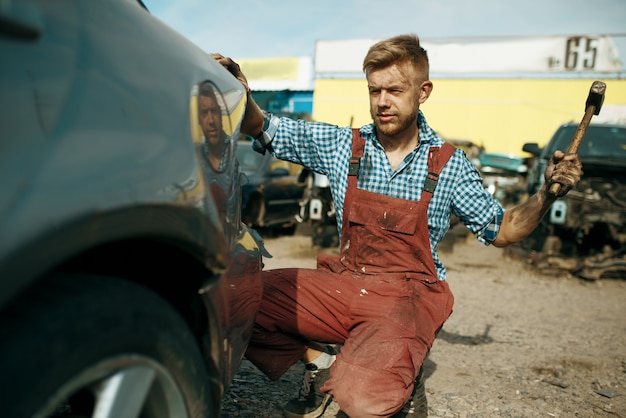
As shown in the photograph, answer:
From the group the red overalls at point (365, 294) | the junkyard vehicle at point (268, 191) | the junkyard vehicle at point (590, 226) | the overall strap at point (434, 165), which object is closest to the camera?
the red overalls at point (365, 294)

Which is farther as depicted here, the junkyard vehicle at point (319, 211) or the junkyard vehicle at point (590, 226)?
the junkyard vehicle at point (319, 211)

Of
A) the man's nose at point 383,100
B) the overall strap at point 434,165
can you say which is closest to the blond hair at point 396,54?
A: the man's nose at point 383,100

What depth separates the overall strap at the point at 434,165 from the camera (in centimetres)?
242

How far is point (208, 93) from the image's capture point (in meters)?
1.36

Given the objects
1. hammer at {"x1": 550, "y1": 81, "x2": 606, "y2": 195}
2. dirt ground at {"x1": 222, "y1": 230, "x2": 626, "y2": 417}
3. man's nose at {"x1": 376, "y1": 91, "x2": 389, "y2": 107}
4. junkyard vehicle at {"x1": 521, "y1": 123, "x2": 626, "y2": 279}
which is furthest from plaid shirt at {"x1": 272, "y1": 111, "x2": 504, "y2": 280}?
junkyard vehicle at {"x1": 521, "y1": 123, "x2": 626, "y2": 279}

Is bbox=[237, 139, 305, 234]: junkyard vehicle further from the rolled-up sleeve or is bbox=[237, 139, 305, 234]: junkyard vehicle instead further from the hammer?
the hammer

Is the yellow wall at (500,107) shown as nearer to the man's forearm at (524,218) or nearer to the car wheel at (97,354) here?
the man's forearm at (524,218)

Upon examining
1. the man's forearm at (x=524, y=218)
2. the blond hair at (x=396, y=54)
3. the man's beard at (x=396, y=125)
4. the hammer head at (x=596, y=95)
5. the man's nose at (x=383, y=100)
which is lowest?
the man's forearm at (x=524, y=218)

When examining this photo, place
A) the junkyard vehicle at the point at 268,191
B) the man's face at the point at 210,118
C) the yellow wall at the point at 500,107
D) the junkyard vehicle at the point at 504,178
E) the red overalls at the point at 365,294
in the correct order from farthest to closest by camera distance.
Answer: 1. the yellow wall at the point at 500,107
2. the junkyard vehicle at the point at 504,178
3. the junkyard vehicle at the point at 268,191
4. the red overalls at the point at 365,294
5. the man's face at the point at 210,118

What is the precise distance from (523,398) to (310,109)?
72.4 ft

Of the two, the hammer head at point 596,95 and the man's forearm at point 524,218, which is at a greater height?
the hammer head at point 596,95

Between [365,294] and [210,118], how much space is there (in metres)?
1.28

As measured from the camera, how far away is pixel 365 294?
7.83 ft

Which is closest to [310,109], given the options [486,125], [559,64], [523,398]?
[486,125]
